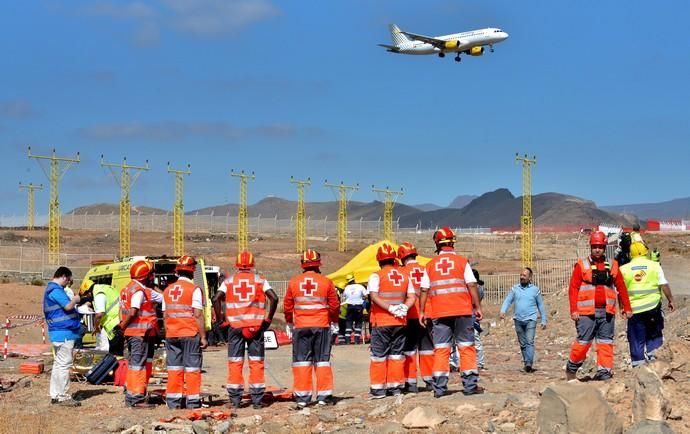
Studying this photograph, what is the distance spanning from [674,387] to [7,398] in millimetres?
9755

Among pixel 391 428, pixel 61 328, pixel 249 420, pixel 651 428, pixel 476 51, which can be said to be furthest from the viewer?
pixel 476 51

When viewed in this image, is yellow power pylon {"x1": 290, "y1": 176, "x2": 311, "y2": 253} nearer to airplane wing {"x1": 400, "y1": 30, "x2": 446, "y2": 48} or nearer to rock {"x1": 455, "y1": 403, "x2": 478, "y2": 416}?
airplane wing {"x1": 400, "y1": 30, "x2": 446, "y2": 48}

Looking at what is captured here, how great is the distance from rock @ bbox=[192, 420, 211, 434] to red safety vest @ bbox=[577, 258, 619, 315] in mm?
4679

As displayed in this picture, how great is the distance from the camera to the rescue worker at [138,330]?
42.8 ft

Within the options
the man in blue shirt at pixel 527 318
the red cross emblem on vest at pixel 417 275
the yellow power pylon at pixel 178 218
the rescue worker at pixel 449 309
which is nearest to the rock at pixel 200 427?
the rescue worker at pixel 449 309

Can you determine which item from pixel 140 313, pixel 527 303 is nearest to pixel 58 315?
pixel 140 313

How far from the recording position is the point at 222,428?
11.3 m

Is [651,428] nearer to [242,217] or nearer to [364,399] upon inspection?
[364,399]

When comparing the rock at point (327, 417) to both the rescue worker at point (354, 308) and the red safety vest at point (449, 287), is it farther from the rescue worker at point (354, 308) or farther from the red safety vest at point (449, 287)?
the rescue worker at point (354, 308)

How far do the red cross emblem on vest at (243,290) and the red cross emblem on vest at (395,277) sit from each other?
1.75 metres

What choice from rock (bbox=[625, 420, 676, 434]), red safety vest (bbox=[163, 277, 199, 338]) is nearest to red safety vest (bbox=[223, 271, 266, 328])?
red safety vest (bbox=[163, 277, 199, 338])

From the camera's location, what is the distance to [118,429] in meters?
11.8

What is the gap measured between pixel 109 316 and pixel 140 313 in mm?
2297

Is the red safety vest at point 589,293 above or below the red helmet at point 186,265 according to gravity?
below
